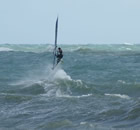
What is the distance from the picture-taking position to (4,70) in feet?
105

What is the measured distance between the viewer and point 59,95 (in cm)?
1819

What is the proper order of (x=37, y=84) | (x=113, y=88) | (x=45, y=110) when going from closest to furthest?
(x=45, y=110), (x=113, y=88), (x=37, y=84)

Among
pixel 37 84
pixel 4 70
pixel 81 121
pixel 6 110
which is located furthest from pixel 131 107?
pixel 4 70

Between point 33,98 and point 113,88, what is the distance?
415 cm

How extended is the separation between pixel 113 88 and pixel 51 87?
2.62 metres

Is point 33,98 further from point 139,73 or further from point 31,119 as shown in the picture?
point 139,73

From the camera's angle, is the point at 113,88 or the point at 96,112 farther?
the point at 113,88

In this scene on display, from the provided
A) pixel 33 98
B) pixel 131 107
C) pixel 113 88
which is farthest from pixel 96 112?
pixel 113 88

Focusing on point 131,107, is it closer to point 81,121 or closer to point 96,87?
point 81,121

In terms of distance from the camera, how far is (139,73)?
27141mm

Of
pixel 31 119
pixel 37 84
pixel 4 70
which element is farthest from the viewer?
pixel 4 70

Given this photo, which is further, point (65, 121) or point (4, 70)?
point (4, 70)

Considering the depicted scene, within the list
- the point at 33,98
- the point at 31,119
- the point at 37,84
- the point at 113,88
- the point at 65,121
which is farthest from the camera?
the point at 37,84

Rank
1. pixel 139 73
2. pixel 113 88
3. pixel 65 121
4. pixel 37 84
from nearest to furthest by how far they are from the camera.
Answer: pixel 65 121, pixel 113 88, pixel 37 84, pixel 139 73
